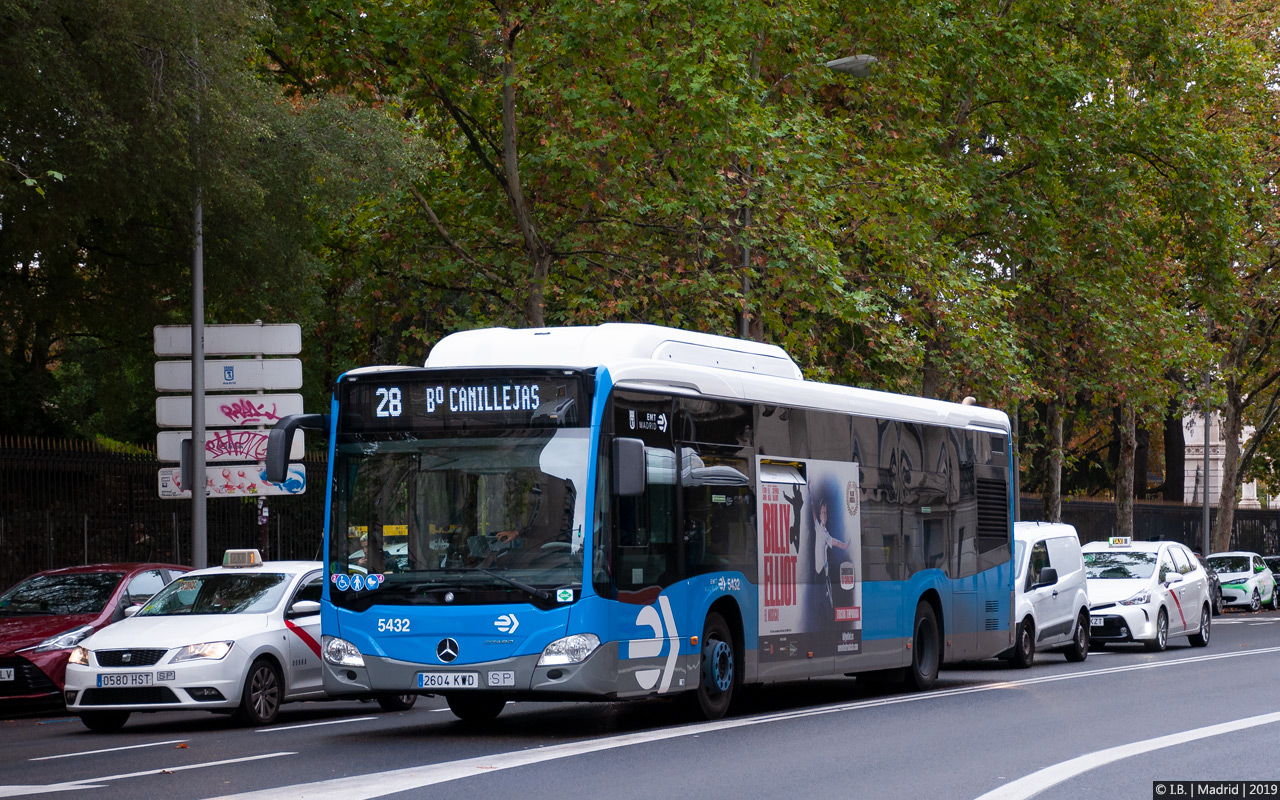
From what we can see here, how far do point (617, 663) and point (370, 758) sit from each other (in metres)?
2.13

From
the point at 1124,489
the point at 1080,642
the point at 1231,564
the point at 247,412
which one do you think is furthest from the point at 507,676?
the point at 1231,564

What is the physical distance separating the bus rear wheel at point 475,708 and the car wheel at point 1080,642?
36.6 feet

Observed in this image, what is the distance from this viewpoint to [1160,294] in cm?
3434

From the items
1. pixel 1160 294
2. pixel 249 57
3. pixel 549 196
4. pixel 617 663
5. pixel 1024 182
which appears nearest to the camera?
pixel 617 663

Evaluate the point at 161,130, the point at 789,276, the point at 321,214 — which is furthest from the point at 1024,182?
the point at 161,130

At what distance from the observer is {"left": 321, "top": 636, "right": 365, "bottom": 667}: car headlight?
40.8ft

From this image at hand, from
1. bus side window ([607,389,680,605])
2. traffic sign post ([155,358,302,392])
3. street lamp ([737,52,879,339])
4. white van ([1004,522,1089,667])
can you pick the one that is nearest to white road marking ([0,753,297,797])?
bus side window ([607,389,680,605])

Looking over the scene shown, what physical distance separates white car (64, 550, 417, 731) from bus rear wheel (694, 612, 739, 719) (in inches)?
117

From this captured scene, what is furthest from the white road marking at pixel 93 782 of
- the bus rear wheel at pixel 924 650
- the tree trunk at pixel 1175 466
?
the tree trunk at pixel 1175 466

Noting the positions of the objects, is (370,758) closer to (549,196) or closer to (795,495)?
(795,495)

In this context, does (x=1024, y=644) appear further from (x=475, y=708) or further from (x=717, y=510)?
(x=475, y=708)

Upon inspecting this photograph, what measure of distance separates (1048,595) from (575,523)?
11.6 metres

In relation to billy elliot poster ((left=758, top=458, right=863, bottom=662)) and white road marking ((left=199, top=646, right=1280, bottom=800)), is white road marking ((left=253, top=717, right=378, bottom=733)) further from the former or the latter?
billy elliot poster ((left=758, top=458, right=863, bottom=662))

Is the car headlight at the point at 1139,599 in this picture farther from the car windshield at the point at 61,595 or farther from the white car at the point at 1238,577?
the white car at the point at 1238,577
